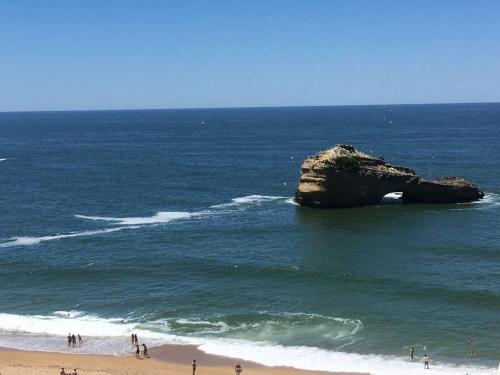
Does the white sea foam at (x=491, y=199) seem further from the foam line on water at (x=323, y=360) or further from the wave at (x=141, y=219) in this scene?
the foam line on water at (x=323, y=360)

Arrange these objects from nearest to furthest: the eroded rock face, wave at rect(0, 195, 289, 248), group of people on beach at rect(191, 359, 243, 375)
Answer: group of people on beach at rect(191, 359, 243, 375) → wave at rect(0, 195, 289, 248) → the eroded rock face

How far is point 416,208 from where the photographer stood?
78.9 metres

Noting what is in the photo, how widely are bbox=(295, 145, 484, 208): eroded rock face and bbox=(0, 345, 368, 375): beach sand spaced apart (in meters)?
39.5

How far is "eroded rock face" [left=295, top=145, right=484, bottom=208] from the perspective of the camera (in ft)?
254

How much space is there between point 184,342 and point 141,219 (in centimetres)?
3591

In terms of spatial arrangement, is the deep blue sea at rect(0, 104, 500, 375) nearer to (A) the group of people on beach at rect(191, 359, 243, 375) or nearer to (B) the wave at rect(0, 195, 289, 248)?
(B) the wave at rect(0, 195, 289, 248)

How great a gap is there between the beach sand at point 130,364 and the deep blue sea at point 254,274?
118 centimetres

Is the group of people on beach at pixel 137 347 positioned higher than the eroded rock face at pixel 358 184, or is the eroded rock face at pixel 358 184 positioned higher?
the eroded rock face at pixel 358 184

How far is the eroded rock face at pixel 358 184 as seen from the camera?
254 ft

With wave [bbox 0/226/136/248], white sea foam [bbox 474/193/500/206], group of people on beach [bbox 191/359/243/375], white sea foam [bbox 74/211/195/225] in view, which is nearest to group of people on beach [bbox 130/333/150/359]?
group of people on beach [bbox 191/359/243/375]

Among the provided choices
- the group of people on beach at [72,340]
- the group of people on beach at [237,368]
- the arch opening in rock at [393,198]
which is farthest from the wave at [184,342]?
the arch opening in rock at [393,198]

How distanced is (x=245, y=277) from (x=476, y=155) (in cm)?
8630

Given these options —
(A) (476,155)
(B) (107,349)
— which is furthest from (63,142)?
(B) (107,349)

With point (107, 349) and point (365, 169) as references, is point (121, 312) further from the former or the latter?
point (365, 169)
